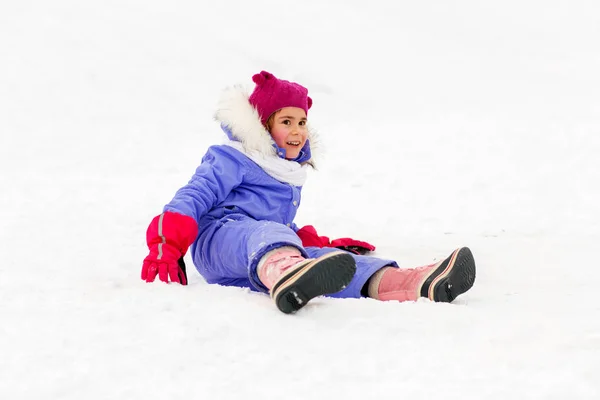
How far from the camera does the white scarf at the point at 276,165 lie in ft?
10.3

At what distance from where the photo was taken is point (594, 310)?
235cm

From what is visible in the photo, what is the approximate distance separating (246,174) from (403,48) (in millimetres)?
10113

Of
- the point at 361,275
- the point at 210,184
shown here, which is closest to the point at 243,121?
the point at 210,184

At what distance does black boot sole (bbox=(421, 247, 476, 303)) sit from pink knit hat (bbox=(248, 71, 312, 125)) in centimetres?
116

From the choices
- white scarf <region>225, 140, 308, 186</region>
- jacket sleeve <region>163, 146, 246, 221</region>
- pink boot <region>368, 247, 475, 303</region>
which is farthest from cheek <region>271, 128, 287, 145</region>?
pink boot <region>368, 247, 475, 303</region>

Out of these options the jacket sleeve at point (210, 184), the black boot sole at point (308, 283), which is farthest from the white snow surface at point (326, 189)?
the jacket sleeve at point (210, 184)

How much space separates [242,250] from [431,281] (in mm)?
768

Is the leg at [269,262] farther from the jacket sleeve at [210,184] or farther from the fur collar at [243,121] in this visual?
the fur collar at [243,121]

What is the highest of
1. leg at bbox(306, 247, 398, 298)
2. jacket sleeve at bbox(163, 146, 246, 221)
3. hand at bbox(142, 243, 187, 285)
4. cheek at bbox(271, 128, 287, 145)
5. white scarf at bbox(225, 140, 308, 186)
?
cheek at bbox(271, 128, 287, 145)

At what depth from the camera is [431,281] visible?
8.50 ft

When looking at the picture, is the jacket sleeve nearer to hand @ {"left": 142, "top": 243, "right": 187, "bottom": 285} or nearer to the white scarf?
the white scarf

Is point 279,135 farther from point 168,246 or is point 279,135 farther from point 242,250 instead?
point 168,246

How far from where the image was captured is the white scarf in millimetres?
3154

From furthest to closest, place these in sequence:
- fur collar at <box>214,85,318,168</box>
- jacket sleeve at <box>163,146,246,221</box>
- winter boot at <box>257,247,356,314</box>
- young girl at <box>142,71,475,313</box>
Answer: fur collar at <box>214,85,318,168</box> < jacket sleeve at <box>163,146,246,221</box> < young girl at <box>142,71,475,313</box> < winter boot at <box>257,247,356,314</box>
